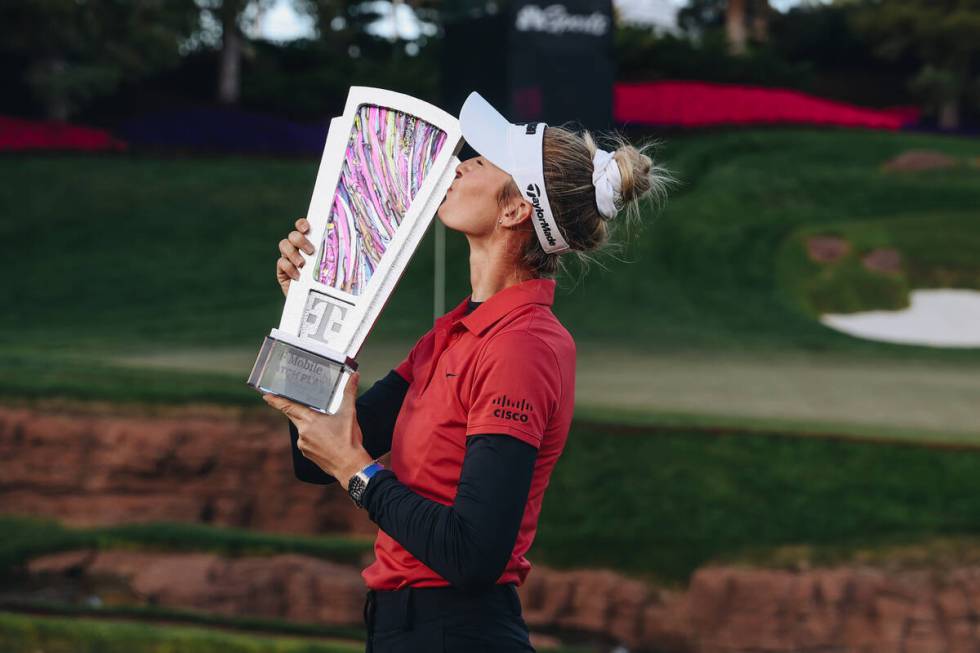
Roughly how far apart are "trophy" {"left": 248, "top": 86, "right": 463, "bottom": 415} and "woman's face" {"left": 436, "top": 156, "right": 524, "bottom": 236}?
142 millimetres

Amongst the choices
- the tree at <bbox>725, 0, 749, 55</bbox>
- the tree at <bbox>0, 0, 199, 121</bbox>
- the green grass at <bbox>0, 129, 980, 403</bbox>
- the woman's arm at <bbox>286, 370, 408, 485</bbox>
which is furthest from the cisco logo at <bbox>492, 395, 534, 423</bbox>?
the tree at <bbox>725, 0, 749, 55</bbox>

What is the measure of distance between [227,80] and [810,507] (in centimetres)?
2004

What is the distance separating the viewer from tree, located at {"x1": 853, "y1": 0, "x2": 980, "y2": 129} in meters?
25.0

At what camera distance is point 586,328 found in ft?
42.1

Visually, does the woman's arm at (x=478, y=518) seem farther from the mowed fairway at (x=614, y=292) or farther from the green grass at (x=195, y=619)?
the mowed fairway at (x=614, y=292)

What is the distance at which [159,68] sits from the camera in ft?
76.0

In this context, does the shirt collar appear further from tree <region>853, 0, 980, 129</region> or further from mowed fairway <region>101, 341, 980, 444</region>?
tree <region>853, 0, 980, 129</region>

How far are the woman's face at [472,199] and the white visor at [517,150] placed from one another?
5 centimetres

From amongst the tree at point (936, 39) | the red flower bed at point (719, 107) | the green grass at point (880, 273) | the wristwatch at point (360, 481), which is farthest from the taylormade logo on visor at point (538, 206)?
the tree at point (936, 39)

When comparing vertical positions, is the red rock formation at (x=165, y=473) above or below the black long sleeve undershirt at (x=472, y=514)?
below

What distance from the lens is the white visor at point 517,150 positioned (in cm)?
200

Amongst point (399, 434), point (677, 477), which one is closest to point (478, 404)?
point (399, 434)

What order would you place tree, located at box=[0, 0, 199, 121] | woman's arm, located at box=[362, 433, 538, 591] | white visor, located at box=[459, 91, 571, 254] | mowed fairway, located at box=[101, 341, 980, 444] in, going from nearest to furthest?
woman's arm, located at box=[362, 433, 538, 591] < white visor, located at box=[459, 91, 571, 254] < mowed fairway, located at box=[101, 341, 980, 444] < tree, located at box=[0, 0, 199, 121]

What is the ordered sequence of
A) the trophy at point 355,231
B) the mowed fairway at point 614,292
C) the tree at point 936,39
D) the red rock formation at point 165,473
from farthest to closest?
the tree at point 936,39 < the mowed fairway at point 614,292 < the red rock formation at point 165,473 < the trophy at point 355,231
